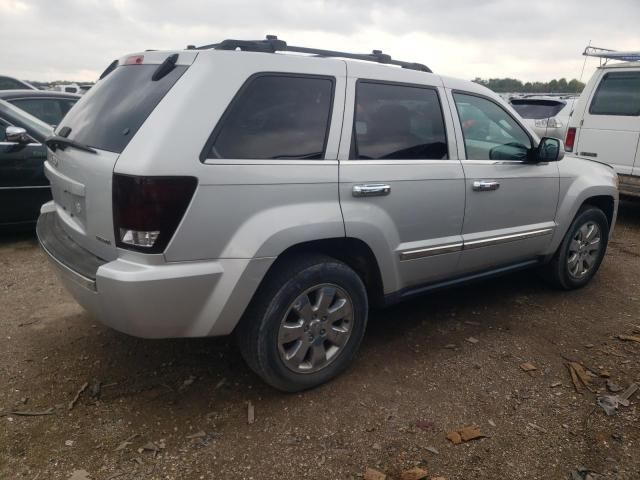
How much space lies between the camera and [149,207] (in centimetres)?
227

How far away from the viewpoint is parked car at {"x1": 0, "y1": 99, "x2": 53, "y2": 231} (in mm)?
5117

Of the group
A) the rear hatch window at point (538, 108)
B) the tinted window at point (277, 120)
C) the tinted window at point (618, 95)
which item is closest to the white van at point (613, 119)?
the tinted window at point (618, 95)

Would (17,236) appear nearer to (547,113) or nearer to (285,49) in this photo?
(285,49)

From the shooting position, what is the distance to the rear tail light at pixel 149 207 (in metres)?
2.26

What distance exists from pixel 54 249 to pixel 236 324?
3.68ft

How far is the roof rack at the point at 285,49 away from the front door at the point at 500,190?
403mm

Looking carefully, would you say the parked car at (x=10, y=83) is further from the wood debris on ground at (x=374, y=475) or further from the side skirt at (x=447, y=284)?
the wood debris on ground at (x=374, y=475)

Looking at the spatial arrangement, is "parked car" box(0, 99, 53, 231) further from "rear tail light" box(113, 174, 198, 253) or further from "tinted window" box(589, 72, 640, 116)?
"tinted window" box(589, 72, 640, 116)

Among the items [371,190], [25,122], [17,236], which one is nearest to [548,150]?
[371,190]

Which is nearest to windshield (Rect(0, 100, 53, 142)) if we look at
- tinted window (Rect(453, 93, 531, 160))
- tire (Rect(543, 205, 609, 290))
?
tinted window (Rect(453, 93, 531, 160))

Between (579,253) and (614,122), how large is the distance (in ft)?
10.3

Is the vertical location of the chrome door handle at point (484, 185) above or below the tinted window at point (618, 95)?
below

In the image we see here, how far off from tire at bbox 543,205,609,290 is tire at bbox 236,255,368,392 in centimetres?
221

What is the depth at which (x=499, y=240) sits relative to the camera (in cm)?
374
